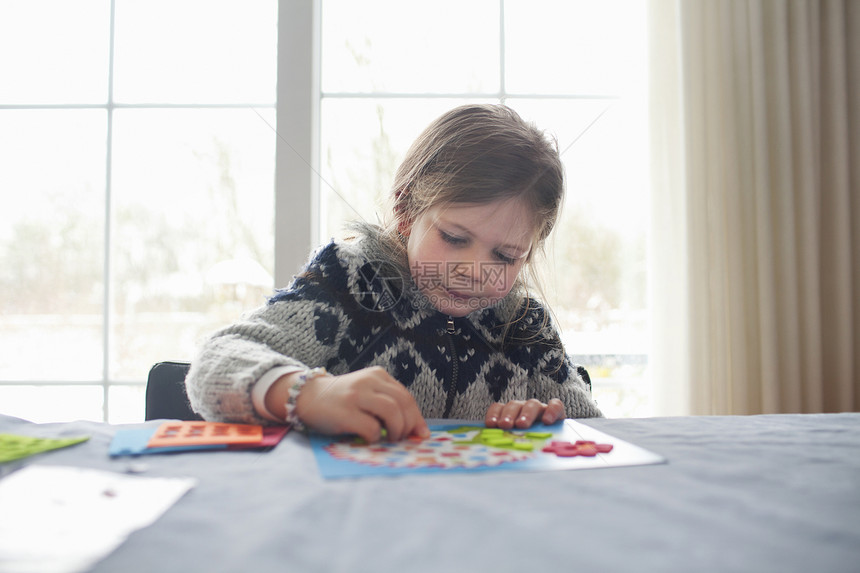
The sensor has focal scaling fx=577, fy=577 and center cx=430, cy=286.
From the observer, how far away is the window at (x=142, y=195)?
1.99 meters

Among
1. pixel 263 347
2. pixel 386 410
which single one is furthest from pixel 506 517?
pixel 263 347

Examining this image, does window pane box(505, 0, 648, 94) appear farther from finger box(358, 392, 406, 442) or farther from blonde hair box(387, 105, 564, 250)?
finger box(358, 392, 406, 442)

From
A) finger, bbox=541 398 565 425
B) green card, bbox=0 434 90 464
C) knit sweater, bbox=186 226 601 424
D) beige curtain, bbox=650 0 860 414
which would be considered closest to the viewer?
green card, bbox=0 434 90 464

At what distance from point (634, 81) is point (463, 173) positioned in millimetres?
1371

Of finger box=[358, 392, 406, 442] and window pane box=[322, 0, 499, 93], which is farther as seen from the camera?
window pane box=[322, 0, 499, 93]

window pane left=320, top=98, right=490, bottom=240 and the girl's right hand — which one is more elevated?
window pane left=320, top=98, right=490, bottom=240

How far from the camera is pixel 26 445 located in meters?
0.49

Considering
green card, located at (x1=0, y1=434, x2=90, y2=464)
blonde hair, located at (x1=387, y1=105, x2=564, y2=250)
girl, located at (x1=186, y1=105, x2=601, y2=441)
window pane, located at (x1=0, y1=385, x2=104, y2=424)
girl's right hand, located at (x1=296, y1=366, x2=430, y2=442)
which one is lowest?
window pane, located at (x1=0, y1=385, x2=104, y2=424)

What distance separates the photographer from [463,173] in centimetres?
96

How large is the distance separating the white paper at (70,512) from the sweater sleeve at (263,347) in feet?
0.67

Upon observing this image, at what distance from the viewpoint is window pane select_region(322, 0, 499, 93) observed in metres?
1.98

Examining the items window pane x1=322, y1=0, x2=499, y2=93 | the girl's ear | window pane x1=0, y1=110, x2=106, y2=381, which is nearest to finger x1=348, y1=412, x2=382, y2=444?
the girl's ear

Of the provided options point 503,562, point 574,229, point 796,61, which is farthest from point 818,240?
point 503,562

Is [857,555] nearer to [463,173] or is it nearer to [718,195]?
[463,173]
